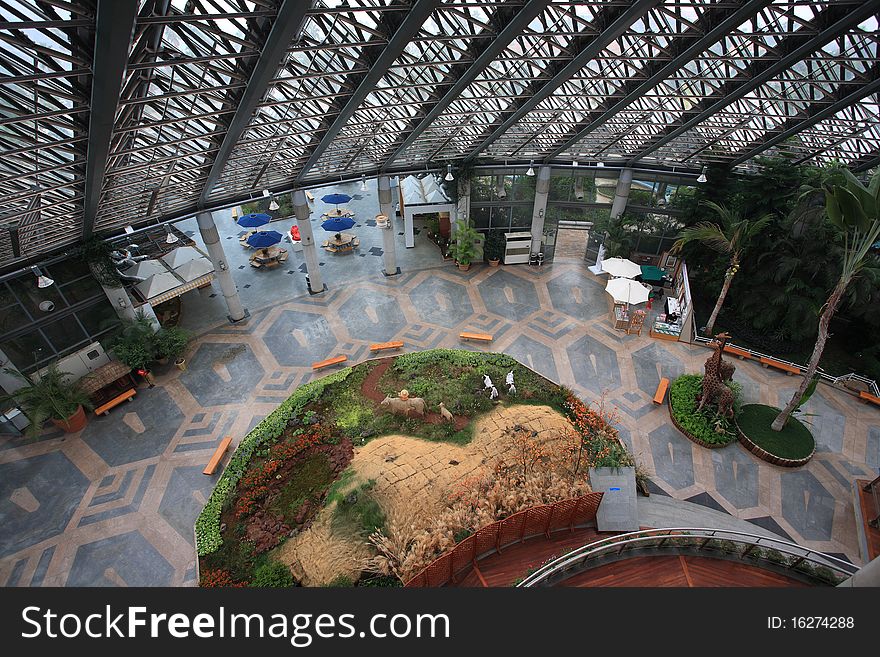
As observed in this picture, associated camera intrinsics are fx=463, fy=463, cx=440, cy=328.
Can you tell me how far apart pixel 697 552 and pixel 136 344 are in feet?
77.9

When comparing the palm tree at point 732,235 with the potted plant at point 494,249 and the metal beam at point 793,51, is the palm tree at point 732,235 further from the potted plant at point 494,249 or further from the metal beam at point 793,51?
the potted plant at point 494,249

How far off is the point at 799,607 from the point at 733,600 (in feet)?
3.87

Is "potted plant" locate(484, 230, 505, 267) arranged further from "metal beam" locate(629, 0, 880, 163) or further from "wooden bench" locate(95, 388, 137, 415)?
"wooden bench" locate(95, 388, 137, 415)

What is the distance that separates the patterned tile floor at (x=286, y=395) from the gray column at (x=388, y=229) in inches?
65.1

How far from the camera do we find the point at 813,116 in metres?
19.8

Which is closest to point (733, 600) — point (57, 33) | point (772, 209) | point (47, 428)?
point (57, 33)

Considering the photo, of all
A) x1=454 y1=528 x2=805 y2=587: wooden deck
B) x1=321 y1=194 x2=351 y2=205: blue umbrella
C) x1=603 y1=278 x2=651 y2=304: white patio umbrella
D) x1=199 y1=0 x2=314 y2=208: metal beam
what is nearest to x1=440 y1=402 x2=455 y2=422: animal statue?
x1=454 y1=528 x2=805 y2=587: wooden deck

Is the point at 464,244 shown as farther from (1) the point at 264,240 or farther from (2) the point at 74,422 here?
(2) the point at 74,422

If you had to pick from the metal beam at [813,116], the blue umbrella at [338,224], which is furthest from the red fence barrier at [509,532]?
the blue umbrella at [338,224]

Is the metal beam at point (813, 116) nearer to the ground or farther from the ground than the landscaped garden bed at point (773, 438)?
farther from the ground

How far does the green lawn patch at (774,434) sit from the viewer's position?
17.9 metres

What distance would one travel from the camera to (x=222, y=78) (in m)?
13.5

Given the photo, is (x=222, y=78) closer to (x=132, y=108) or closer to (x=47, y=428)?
(x=132, y=108)

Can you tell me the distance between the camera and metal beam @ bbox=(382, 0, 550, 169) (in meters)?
13.4
